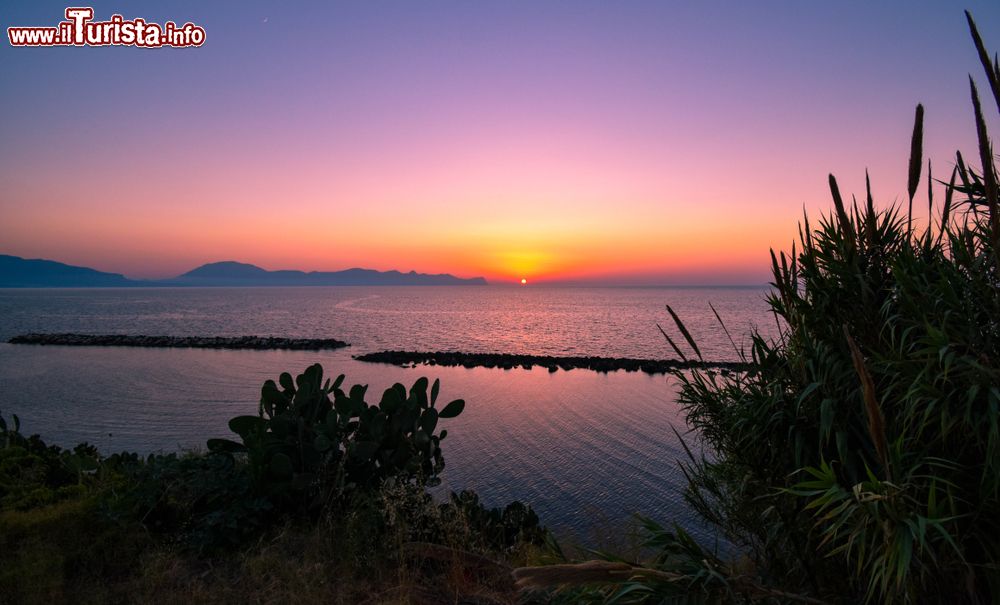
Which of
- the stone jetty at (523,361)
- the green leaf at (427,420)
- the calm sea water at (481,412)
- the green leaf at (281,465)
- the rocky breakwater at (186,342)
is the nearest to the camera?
the green leaf at (281,465)

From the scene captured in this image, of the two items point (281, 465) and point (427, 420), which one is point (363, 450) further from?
point (427, 420)

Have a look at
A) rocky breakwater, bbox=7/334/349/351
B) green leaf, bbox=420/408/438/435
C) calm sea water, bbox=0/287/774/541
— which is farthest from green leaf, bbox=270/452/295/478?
rocky breakwater, bbox=7/334/349/351

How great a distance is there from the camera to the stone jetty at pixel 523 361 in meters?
31.5

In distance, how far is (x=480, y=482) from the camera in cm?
1190

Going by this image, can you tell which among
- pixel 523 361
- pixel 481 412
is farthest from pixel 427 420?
pixel 523 361

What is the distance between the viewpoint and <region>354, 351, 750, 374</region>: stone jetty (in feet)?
103

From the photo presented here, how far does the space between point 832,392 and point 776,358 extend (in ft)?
3.00

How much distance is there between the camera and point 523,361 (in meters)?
34.2

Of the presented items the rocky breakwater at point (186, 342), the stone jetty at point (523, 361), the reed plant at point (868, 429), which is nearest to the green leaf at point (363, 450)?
the reed plant at point (868, 429)

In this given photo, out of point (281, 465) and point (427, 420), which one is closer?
point (281, 465)

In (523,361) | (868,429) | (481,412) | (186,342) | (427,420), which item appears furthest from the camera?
(186,342)

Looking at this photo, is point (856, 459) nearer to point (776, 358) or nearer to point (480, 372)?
point (776, 358)

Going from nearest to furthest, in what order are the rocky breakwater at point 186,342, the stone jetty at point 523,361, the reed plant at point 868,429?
the reed plant at point 868,429
the stone jetty at point 523,361
the rocky breakwater at point 186,342

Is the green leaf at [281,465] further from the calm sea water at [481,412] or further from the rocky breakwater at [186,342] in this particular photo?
the rocky breakwater at [186,342]
